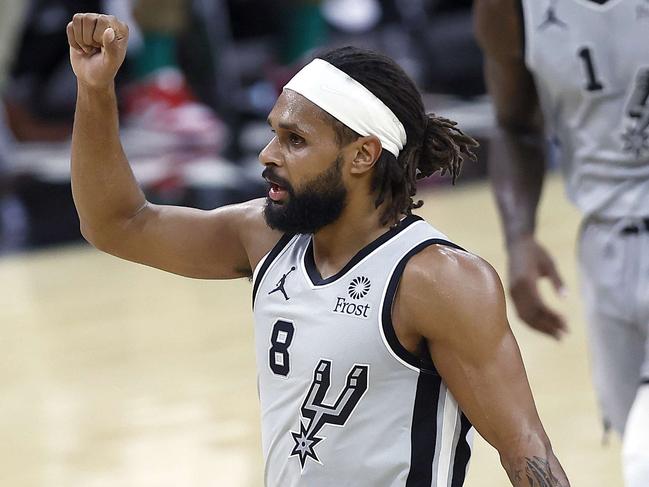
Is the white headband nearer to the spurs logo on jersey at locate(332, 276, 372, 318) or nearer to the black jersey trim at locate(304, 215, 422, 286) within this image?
the black jersey trim at locate(304, 215, 422, 286)

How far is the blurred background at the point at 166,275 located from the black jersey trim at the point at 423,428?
219cm

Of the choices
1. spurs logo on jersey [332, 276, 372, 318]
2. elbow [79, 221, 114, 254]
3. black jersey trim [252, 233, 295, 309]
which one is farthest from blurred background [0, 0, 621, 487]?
spurs logo on jersey [332, 276, 372, 318]

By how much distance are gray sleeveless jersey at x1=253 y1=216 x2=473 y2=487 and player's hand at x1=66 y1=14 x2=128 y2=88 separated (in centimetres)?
55

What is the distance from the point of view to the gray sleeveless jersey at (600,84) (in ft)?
12.0

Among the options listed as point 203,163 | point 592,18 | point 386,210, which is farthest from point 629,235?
point 203,163

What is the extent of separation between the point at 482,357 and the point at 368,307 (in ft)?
0.75

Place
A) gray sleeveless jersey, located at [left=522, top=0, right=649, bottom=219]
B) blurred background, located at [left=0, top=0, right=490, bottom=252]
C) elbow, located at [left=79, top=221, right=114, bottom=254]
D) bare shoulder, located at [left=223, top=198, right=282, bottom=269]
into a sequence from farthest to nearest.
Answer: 1. blurred background, located at [left=0, top=0, right=490, bottom=252]
2. gray sleeveless jersey, located at [left=522, top=0, right=649, bottom=219]
3. elbow, located at [left=79, top=221, right=114, bottom=254]
4. bare shoulder, located at [left=223, top=198, right=282, bottom=269]

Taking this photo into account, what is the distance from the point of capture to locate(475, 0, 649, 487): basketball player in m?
3.68

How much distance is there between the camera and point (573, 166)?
3.88 metres

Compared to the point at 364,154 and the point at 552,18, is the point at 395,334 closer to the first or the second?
the point at 364,154

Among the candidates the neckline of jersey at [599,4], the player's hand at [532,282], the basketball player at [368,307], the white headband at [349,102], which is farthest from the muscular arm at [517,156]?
the white headband at [349,102]

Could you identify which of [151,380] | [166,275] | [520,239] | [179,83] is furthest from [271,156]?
[179,83]

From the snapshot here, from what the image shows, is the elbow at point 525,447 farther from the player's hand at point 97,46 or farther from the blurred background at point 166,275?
the blurred background at point 166,275

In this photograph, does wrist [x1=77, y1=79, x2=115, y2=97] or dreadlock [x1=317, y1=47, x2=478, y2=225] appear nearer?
dreadlock [x1=317, y1=47, x2=478, y2=225]
